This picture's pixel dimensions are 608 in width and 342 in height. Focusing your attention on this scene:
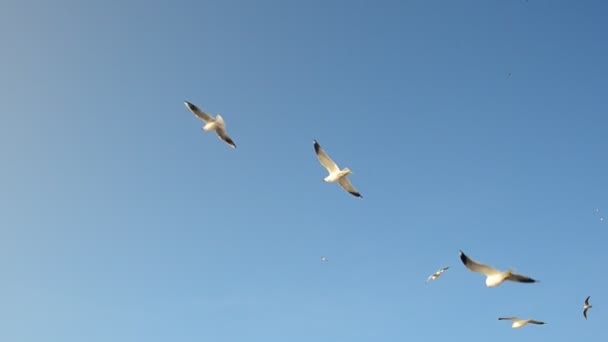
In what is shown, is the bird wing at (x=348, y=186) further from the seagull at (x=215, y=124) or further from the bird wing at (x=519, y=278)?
the bird wing at (x=519, y=278)

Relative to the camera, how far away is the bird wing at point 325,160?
115 feet

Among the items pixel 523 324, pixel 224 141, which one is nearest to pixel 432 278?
pixel 523 324

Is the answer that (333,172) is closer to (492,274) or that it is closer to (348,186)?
(348,186)

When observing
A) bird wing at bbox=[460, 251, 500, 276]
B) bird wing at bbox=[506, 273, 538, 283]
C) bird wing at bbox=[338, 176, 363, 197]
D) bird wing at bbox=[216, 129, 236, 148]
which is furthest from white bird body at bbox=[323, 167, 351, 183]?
bird wing at bbox=[506, 273, 538, 283]

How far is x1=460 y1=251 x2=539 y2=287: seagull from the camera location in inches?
1125

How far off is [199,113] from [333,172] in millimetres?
7273

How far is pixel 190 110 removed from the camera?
34.4 m

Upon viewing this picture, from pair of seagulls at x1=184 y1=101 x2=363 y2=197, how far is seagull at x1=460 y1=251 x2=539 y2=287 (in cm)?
806

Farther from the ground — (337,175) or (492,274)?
(337,175)

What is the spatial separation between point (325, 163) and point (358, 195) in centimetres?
239

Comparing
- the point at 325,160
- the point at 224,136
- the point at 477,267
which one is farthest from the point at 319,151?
the point at 477,267

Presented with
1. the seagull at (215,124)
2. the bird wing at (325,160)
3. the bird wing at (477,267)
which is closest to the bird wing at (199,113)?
the seagull at (215,124)

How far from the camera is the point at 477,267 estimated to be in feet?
95.1

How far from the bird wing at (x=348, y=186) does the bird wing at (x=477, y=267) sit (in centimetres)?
833
